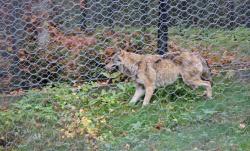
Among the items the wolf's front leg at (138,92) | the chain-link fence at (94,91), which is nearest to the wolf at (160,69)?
the wolf's front leg at (138,92)

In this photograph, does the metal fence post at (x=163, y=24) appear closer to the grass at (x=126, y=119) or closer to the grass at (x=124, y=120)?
the grass at (x=126, y=119)

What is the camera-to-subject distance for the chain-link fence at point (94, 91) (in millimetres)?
4332

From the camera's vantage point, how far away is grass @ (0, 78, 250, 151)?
4.26 metres

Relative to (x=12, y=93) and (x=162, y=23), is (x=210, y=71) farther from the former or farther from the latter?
(x=12, y=93)

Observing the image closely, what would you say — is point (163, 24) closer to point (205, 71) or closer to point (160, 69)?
point (160, 69)

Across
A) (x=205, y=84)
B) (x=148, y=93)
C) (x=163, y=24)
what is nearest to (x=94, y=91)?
(x=148, y=93)

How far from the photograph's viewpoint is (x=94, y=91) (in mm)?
5297

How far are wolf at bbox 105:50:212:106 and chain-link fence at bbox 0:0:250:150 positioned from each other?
11 centimetres

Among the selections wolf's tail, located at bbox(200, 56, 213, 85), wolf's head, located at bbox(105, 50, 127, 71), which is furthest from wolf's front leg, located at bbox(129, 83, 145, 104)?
wolf's tail, located at bbox(200, 56, 213, 85)

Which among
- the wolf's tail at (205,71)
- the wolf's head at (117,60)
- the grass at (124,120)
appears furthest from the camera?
the wolf's tail at (205,71)

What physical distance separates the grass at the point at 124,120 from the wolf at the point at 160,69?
11 cm

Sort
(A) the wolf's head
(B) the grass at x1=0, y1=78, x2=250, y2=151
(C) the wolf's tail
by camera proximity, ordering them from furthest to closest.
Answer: (C) the wolf's tail
(A) the wolf's head
(B) the grass at x1=0, y1=78, x2=250, y2=151

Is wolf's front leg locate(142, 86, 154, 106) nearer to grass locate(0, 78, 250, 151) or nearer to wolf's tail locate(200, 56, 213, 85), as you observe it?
grass locate(0, 78, 250, 151)

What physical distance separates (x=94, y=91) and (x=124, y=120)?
65 cm
